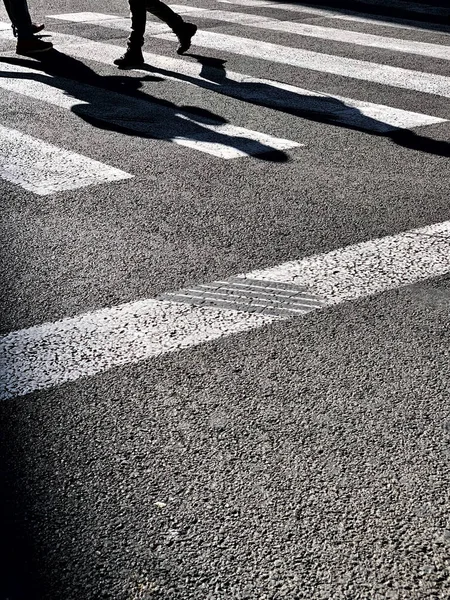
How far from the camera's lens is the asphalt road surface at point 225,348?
103 inches

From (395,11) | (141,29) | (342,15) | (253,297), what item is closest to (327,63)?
(141,29)

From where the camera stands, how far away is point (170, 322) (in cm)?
395

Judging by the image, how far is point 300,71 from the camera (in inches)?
349

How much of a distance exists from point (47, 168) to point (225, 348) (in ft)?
8.73

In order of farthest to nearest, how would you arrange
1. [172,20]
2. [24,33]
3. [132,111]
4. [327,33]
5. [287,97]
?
[327,33] → [24,33] → [172,20] → [287,97] → [132,111]

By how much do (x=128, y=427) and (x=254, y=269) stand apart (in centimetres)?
145

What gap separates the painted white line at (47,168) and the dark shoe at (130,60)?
264 centimetres

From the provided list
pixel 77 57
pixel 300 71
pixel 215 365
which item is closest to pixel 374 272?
pixel 215 365

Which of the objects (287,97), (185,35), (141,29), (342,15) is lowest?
(342,15)

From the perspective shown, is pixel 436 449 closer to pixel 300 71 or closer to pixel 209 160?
pixel 209 160

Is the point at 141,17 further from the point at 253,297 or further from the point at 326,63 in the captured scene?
the point at 253,297

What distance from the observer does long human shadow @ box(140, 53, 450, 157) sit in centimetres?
658

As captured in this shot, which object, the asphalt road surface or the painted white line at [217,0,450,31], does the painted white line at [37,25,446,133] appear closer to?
the asphalt road surface

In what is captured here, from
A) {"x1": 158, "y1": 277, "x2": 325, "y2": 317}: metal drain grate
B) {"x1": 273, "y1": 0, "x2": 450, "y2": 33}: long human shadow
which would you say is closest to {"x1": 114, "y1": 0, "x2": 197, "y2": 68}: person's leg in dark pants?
{"x1": 273, "y1": 0, "x2": 450, "y2": 33}: long human shadow
